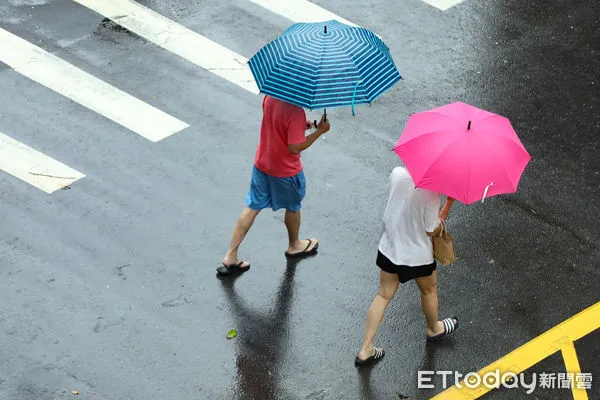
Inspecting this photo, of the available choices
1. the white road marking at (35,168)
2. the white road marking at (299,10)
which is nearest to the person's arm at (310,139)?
the white road marking at (35,168)

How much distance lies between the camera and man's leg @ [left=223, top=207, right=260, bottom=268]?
8367mm

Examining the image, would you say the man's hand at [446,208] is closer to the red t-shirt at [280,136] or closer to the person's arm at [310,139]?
the person's arm at [310,139]

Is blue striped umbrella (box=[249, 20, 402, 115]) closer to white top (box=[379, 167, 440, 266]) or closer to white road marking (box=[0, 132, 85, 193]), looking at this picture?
white top (box=[379, 167, 440, 266])

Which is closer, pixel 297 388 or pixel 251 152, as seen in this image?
pixel 297 388

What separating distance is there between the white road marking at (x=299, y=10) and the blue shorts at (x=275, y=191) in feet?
15.0

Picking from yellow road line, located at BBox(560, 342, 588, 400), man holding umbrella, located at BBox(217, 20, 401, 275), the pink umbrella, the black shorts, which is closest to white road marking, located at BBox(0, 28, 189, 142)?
man holding umbrella, located at BBox(217, 20, 401, 275)

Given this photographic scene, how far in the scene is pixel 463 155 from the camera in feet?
21.2

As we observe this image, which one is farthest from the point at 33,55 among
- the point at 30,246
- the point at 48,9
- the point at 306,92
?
the point at 306,92

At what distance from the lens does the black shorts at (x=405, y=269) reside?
7.18 metres

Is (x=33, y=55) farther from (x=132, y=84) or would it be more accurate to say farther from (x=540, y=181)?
(x=540, y=181)

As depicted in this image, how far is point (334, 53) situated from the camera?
24.0 ft

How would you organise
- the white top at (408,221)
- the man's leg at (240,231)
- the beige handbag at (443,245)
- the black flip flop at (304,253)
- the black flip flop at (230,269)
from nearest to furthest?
the white top at (408,221)
the beige handbag at (443,245)
the man's leg at (240,231)
the black flip flop at (230,269)
the black flip flop at (304,253)

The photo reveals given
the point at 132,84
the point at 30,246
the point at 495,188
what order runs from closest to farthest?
the point at 495,188 < the point at 30,246 < the point at 132,84

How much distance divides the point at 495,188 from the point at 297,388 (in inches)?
89.5
